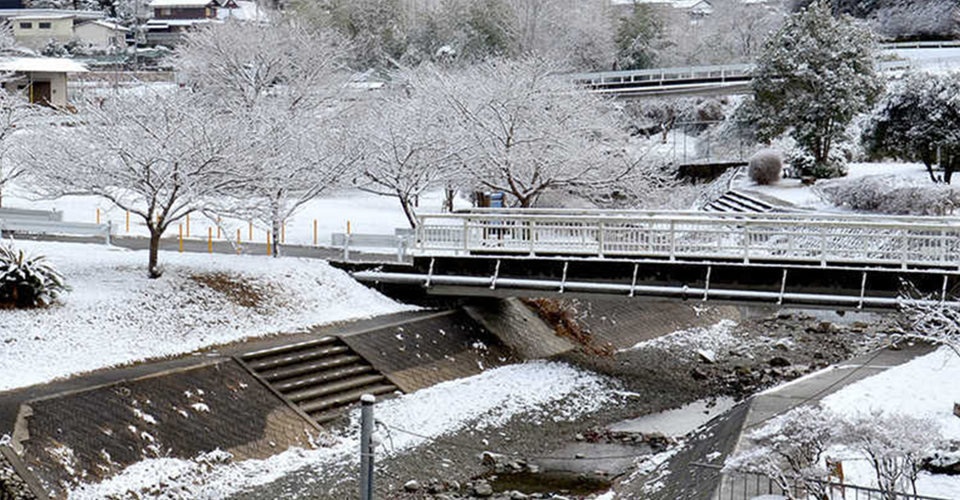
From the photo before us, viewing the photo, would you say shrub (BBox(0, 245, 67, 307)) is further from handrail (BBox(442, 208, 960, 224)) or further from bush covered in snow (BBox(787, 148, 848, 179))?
bush covered in snow (BBox(787, 148, 848, 179))

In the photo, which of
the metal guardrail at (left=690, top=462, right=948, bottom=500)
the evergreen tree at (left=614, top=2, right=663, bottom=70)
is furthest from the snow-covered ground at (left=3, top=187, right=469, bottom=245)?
the evergreen tree at (left=614, top=2, right=663, bottom=70)

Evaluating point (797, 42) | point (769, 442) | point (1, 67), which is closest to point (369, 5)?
point (1, 67)

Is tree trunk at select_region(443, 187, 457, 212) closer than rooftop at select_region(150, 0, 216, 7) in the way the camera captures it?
Yes

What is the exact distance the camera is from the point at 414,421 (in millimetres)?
19766

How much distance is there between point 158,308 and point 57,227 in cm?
799

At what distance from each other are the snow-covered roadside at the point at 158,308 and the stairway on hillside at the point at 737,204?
643 inches

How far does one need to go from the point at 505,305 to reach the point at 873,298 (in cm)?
823

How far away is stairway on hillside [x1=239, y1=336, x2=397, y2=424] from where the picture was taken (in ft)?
65.1

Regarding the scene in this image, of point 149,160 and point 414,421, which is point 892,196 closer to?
point 414,421

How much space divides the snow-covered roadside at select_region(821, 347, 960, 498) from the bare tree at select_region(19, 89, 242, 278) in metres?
12.7

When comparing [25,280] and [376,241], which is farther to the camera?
[376,241]

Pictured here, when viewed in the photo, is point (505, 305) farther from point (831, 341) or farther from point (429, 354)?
point (831, 341)

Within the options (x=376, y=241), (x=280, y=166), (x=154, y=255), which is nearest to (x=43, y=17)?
(x=376, y=241)

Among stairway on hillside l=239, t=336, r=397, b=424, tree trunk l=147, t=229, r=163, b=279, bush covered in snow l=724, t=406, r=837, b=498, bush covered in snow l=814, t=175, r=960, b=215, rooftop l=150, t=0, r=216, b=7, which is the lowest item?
stairway on hillside l=239, t=336, r=397, b=424
